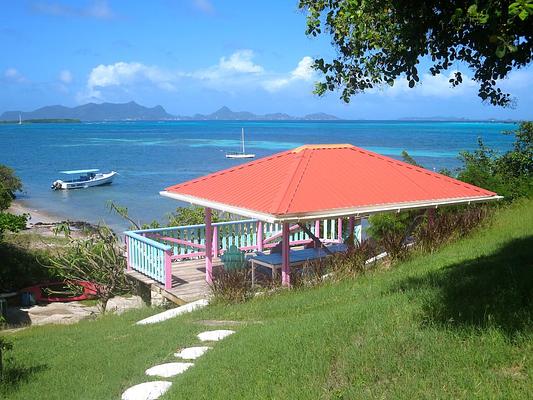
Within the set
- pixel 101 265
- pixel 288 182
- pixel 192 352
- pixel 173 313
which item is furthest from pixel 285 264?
pixel 101 265

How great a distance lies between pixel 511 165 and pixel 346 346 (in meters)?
15.2

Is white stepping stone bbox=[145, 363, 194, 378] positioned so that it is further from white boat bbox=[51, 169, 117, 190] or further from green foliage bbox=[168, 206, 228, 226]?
white boat bbox=[51, 169, 117, 190]

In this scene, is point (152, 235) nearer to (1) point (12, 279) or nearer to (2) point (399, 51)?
(1) point (12, 279)

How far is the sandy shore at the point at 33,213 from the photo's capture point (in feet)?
116

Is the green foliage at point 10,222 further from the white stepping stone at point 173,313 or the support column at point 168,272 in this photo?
the white stepping stone at point 173,313

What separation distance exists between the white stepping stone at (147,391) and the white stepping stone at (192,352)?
87 cm

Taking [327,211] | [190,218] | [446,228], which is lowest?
[190,218]

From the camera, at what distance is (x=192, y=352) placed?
7.05 m

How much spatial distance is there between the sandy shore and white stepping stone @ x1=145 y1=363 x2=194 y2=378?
29036mm

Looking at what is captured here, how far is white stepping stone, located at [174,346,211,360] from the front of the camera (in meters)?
6.91

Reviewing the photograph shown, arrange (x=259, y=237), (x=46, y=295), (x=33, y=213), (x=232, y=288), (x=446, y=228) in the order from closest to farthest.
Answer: (x=232, y=288) → (x=446, y=228) → (x=259, y=237) → (x=46, y=295) → (x=33, y=213)

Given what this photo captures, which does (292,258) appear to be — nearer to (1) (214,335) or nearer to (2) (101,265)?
(1) (214,335)

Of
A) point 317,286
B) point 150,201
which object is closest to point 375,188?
point 317,286

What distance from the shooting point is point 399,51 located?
583cm
